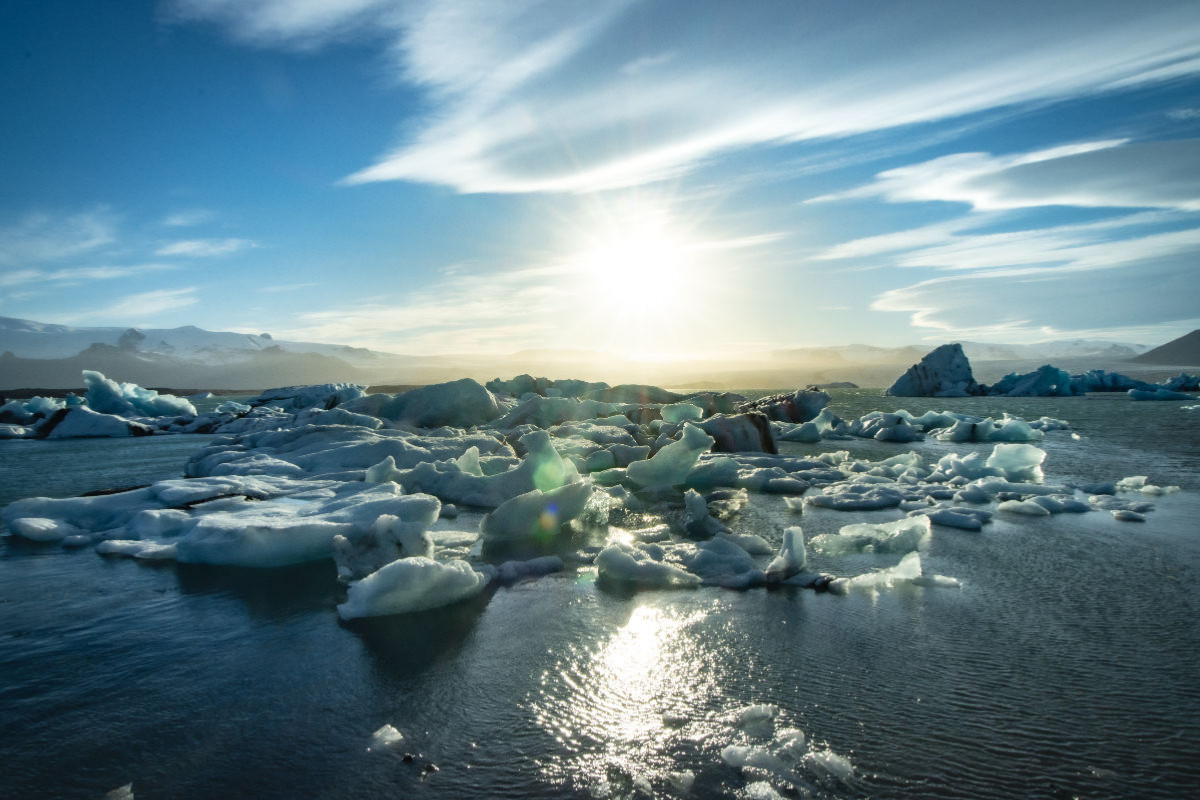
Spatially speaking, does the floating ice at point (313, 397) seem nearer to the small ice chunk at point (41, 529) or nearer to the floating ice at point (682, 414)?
the floating ice at point (682, 414)

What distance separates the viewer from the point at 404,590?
18.5 feet

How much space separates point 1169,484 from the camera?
1155 cm

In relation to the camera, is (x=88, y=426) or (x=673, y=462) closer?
(x=673, y=462)

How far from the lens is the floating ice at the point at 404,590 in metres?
5.56

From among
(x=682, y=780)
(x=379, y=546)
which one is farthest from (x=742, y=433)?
(x=682, y=780)

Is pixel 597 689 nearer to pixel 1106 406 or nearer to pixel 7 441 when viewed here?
pixel 7 441

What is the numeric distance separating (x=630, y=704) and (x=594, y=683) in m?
0.36

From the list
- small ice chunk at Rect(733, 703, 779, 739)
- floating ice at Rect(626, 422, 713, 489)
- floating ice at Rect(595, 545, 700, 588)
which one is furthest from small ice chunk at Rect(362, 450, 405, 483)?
small ice chunk at Rect(733, 703, 779, 739)

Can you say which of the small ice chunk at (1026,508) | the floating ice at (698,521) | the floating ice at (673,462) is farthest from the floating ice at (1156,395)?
the floating ice at (698,521)

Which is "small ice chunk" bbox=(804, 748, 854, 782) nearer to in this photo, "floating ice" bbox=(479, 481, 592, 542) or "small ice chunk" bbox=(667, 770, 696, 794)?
"small ice chunk" bbox=(667, 770, 696, 794)

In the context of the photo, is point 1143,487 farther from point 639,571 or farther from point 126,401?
point 126,401

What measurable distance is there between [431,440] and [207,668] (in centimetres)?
1051

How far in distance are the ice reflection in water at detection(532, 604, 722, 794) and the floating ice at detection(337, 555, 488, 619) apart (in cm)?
154

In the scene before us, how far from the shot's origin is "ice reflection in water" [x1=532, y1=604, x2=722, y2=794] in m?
3.36
